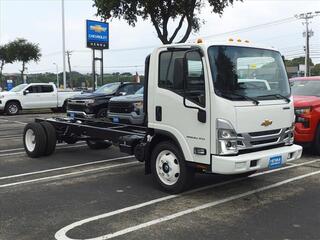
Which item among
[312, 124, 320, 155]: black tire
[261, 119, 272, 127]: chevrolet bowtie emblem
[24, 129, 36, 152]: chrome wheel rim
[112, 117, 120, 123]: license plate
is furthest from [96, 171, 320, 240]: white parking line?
[24, 129, 36, 152]: chrome wheel rim

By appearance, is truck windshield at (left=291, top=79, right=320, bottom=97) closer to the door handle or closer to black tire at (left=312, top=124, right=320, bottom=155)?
black tire at (left=312, top=124, right=320, bottom=155)

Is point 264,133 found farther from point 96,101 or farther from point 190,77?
point 96,101

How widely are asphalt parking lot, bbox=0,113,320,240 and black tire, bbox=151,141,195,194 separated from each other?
16 cm

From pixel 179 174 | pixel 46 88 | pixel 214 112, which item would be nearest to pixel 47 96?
pixel 46 88

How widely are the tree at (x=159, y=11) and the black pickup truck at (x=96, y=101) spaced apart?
273cm

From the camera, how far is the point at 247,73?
22.0 feet

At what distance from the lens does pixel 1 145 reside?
12898 mm

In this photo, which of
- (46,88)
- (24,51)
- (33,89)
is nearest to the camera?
(33,89)

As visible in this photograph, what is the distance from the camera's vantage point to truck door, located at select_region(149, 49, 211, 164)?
645 cm

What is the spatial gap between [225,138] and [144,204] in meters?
1.48

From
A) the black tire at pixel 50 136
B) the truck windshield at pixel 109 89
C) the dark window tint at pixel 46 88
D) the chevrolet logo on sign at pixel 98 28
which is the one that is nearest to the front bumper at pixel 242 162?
the black tire at pixel 50 136

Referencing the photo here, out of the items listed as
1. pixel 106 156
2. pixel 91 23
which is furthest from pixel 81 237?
pixel 91 23

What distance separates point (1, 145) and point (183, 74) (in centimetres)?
805

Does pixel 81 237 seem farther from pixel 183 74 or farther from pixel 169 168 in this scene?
pixel 183 74
